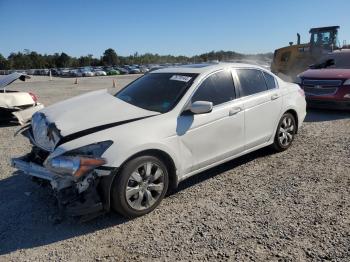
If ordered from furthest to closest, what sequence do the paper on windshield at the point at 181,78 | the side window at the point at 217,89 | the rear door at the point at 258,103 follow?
the rear door at the point at 258,103 < the paper on windshield at the point at 181,78 < the side window at the point at 217,89

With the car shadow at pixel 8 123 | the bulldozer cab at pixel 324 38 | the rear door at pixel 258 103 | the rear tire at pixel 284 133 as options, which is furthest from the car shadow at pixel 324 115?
the bulldozer cab at pixel 324 38

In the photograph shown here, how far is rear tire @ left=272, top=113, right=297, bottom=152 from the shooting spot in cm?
579

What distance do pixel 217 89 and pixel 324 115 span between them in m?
5.67

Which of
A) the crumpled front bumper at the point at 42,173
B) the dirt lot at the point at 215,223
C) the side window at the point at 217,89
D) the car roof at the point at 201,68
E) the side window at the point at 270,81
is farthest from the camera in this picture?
the side window at the point at 270,81

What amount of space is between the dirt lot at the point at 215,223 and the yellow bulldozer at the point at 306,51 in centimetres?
1347

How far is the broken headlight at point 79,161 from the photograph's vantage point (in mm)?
3479

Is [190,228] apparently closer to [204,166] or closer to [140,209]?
[140,209]

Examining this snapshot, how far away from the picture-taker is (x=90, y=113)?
4285 millimetres

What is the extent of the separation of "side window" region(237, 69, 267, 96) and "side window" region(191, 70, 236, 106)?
232 millimetres

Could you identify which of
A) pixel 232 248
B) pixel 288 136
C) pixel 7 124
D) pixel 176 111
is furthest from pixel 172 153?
pixel 7 124

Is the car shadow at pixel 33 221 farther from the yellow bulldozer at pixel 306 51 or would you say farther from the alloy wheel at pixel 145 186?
the yellow bulldozer at pixel 306 51

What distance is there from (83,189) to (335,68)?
367 inches

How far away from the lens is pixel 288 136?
605 cm

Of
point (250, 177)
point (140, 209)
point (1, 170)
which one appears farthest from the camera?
point (1, 170)
